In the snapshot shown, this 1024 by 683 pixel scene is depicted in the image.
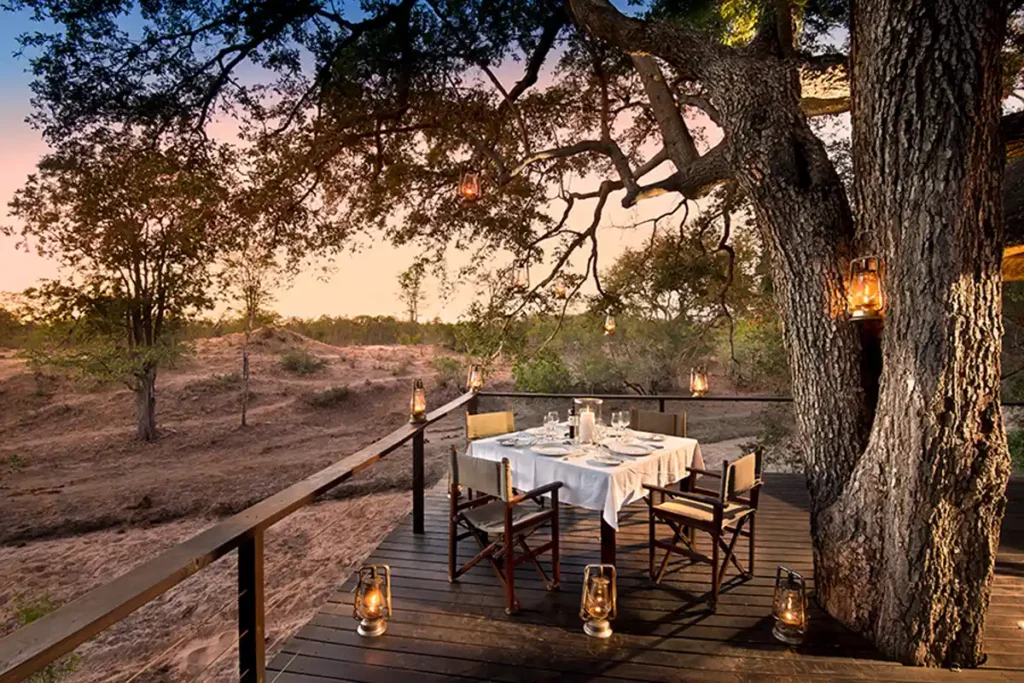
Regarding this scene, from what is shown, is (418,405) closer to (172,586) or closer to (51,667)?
(172,586)

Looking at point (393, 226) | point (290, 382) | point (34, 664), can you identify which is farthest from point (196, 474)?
point (34, 664)

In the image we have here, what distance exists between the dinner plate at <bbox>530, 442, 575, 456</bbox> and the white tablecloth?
0.16ft

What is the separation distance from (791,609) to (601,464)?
47.5 inches

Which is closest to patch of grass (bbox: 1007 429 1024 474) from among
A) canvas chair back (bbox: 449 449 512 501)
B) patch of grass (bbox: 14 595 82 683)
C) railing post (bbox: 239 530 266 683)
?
canvas chair back (bbox: 449 449 512 501)

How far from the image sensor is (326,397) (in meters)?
15.6

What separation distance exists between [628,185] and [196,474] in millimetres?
11115

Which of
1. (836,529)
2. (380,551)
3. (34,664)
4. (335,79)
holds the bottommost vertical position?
(380,551)

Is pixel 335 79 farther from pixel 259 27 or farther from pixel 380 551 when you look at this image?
pixel 380 551

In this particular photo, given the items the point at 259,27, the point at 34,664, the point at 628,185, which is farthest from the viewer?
the point at 259,27

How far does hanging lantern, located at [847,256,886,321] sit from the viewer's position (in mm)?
2199

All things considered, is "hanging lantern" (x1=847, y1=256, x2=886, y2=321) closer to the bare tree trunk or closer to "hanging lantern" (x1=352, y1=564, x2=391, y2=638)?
"hanging lantern" (x1=352, y1=564, x2=391, y2=638)

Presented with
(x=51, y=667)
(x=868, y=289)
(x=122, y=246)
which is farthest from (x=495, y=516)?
(x=122, y=246)

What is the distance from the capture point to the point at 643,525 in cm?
396

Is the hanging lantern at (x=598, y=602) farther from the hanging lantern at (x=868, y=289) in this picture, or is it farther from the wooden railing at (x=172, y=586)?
the hanging lantern at (x=868, y=289)
